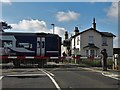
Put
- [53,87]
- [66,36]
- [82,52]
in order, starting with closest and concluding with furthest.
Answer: [53,87], [82,52], [66,36]

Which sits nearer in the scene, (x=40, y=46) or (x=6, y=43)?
(x=6, y=43)

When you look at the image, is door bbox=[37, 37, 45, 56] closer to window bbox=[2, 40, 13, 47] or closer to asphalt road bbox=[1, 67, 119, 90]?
window bbox=[2, 40, 13, 47]

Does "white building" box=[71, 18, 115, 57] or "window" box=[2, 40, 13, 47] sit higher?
"white building" box=[71, 18, 115, 57]

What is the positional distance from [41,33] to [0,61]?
5.05 m

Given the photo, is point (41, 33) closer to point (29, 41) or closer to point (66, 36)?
point (29, 41)

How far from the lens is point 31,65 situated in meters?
32.3

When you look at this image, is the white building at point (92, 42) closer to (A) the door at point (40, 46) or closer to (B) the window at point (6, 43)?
(A) the door at point (40, 46)

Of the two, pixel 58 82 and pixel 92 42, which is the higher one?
pixel 92 42

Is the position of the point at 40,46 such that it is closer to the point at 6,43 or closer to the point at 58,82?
the point at 6,43

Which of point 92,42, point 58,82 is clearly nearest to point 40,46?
point 58,82

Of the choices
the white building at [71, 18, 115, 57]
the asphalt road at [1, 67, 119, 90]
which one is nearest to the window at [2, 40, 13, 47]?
the asphalt road at [1, 67, 119, 90]

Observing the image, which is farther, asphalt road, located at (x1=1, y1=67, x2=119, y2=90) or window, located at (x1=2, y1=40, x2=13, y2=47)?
window, located at (x1=2, y1=40, x2=13, y2=47)

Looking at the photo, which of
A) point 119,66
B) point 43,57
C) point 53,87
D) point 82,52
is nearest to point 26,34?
point 43,57

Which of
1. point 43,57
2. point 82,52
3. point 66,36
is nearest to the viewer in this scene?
point 43,57
